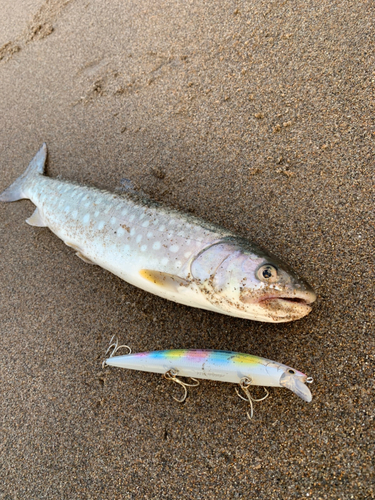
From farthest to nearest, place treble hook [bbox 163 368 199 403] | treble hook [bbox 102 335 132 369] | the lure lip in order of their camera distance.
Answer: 1. treble hook [bbox 102 335 132 369]
2. treble hook [bbox 163 368 199 403]
3. the lure lip

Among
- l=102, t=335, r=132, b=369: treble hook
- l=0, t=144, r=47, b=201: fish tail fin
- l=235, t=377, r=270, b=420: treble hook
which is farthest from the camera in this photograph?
l=0, t=144, r=47, b=201: fish tail fin

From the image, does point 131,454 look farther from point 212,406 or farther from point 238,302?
point 238,302

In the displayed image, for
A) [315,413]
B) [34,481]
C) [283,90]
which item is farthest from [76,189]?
[315,413]

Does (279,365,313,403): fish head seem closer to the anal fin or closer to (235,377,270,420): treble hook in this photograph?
(235,377,270,420): treble hook

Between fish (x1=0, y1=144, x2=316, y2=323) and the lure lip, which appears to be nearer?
the lure lip

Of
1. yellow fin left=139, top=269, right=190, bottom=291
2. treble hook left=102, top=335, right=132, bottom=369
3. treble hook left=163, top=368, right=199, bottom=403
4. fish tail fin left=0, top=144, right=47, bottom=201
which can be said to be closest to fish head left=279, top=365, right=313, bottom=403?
treble hook left=163, top=368, right=199, bottom=403

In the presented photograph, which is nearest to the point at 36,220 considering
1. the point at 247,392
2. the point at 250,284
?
the point at 250,284
